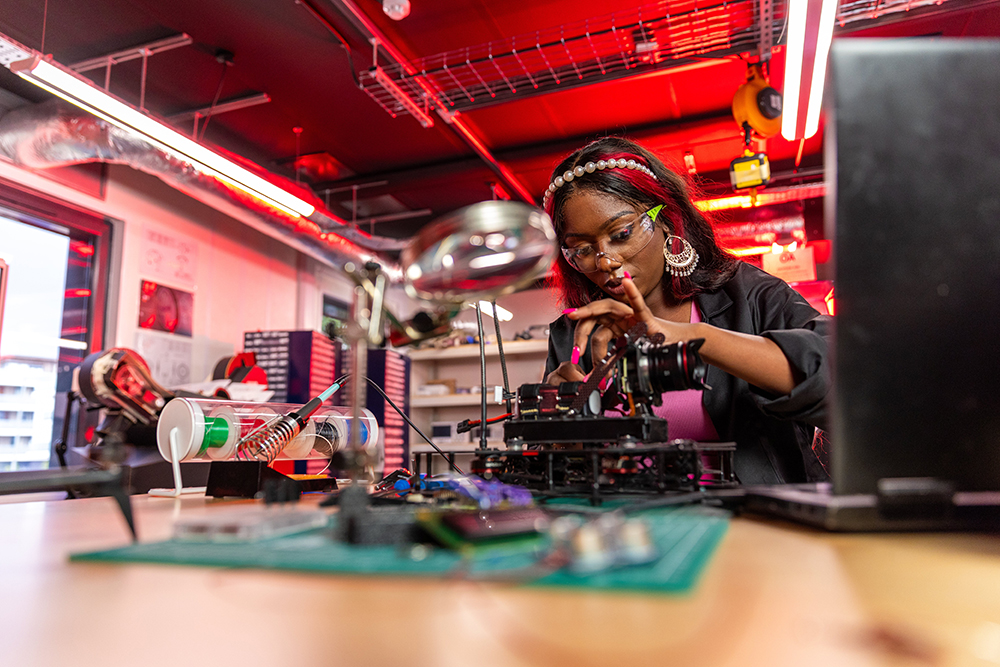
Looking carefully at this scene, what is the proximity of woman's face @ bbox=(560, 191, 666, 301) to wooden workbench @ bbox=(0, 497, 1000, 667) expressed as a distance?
98 centimetres

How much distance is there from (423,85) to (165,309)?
92.8 inches

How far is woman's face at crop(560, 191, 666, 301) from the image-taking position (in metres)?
1.31

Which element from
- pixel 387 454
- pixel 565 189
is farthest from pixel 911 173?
pixel 387 454

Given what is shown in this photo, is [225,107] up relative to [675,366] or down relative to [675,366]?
up

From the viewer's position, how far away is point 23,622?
0.30 meters

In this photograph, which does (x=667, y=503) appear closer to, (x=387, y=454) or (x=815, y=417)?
(x=815, y=417)

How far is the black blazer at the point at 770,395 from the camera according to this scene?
0.99 m

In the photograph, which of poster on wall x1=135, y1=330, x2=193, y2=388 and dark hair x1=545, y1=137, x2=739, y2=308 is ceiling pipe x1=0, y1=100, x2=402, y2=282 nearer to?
poster on wall x1=135, y1=330, x2=193, y2=388

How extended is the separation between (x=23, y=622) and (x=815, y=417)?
1081mm

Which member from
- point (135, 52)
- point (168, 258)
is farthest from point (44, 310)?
point (135, 52)

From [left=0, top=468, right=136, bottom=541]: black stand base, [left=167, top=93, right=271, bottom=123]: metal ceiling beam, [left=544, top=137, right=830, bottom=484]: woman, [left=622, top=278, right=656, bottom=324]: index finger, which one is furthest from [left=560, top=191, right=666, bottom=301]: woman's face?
[left=167, top=93, right=271, bottom=123]: metal ceiling beam

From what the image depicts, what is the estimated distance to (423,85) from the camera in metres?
3.00

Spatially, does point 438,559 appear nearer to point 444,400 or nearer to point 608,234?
point 608,234

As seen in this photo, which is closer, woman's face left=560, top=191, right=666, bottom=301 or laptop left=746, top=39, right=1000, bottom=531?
laptop left=746, top=39, right=1000, bottom=531
